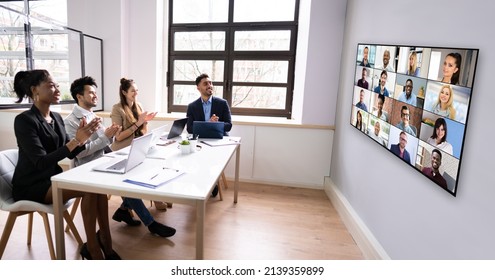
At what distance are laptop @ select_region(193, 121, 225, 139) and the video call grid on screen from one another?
142cm

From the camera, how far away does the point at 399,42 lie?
195 centimetres

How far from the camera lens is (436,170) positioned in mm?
1449

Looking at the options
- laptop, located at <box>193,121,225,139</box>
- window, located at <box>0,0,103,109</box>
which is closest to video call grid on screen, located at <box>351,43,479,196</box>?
laptop, located at <box>193,121,225,139</box>

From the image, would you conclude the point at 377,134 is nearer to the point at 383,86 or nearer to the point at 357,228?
the point at 383,86

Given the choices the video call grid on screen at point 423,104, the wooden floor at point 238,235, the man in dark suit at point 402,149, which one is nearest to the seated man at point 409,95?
the video call grid on screen at point 423,104

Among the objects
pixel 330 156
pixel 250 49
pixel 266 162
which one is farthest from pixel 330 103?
pixel 250 49

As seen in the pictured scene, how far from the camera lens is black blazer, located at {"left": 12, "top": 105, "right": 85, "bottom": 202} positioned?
164 cm

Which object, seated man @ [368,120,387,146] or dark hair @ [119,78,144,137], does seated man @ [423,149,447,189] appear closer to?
seated man @ [368,120,387,146]

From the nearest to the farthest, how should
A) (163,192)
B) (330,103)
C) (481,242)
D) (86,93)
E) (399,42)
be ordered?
(481,242) → (163,192) → (399,42) → (86,93) → (330,103)

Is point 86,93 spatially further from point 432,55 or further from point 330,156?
point 330,156

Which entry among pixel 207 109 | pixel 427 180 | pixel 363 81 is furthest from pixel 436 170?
pixel 207 109

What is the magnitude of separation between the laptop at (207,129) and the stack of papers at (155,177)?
99cm

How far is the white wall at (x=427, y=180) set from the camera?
3.88ft

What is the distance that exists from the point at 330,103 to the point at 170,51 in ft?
8.10
